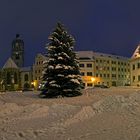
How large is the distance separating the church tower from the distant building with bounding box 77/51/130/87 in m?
45.0

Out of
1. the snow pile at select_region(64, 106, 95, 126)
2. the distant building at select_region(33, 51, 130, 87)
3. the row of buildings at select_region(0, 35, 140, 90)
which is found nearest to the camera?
the snow pile at select_region(64, 106, 95, 126)

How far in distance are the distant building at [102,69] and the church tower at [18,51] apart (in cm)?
4500

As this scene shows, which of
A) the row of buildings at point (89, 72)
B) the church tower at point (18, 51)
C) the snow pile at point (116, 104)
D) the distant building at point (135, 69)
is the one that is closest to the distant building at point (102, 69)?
the row of buildings at point (89, 72)

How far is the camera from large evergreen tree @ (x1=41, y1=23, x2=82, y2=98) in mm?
36094

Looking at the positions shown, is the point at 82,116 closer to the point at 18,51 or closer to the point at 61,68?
the point at 61,68

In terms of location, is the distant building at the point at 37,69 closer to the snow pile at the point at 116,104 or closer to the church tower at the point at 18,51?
the church tower at the point at 18,51

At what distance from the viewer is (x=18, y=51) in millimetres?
147125

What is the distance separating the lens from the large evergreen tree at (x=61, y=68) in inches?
1421

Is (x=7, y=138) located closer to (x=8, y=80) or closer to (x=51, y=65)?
(x=51, y=65)

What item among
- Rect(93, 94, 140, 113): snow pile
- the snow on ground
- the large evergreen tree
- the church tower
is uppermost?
the church tower

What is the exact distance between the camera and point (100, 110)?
66.1 feet

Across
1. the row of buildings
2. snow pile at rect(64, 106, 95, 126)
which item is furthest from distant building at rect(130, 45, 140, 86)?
snow pile at rect(64, 106, 95, 126)

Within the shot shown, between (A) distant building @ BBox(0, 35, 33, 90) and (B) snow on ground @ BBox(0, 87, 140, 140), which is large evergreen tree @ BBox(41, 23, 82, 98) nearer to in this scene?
(B) snow on ground @ BBox(0, 87, 140, 140)

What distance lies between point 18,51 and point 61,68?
112503 mm
